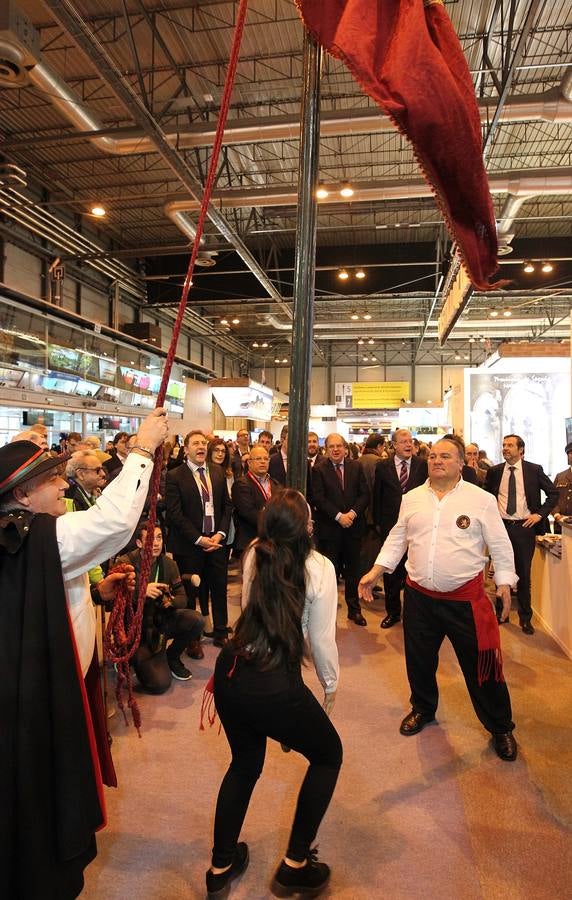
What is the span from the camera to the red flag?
1428 mm

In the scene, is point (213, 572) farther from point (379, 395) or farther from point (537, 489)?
point (379, 395)

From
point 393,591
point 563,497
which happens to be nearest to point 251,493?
point 393,591

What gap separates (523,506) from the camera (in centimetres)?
491

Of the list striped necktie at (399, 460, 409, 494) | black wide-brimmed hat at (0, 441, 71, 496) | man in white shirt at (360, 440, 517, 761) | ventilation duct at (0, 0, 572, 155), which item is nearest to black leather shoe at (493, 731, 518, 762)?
man in white shirt at (360, 440, 517, 761)

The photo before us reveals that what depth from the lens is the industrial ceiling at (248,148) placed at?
6281mm

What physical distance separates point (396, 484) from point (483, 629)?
245 centimetres

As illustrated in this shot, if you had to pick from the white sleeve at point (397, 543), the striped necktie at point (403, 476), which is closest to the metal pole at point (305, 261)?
the white sleeve at point (397, 543)

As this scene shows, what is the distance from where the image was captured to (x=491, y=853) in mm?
2209

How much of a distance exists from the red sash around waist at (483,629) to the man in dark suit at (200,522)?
6.68 ft

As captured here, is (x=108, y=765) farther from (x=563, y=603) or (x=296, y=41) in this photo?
(x=296, y=41)

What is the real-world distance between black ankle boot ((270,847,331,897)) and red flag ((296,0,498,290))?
89.7 inches

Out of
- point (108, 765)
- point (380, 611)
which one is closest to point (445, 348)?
point (380, 611)

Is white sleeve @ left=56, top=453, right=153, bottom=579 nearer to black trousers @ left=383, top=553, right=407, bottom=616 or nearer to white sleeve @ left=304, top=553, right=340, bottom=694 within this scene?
white sleeve @ left=304, top=553, right=340, bottom=694

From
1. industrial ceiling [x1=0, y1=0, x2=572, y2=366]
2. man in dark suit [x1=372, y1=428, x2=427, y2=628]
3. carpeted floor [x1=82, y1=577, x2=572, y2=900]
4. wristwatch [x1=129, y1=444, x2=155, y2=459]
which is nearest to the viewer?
wristwatch [x1=129, y1=444, x2=155, y2=459]
